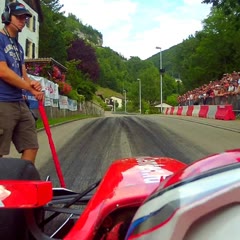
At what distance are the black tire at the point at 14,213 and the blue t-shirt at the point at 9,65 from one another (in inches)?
53.2

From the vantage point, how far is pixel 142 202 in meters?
1.73

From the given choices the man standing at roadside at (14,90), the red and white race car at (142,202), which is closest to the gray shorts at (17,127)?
the man standing at roadside at (14,90)

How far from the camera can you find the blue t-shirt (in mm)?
3752

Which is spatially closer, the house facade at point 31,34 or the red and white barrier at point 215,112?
the red and white barrier at point 215,112

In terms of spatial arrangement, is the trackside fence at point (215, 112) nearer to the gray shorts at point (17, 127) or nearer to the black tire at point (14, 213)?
the gray shorts at point (17, 127)

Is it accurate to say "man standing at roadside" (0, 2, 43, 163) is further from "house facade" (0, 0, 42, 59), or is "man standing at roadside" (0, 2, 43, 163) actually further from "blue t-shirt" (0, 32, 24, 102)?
"house facade" (0, 0, 42, 59)

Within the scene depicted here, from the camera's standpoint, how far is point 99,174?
266 inches

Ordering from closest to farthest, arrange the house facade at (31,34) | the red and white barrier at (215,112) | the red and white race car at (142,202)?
the red and white race car at (142,202)
the red and white barrier at (215,112)
the house facade at (31,34)

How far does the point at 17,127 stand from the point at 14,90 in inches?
12.2

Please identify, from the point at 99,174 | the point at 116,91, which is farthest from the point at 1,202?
the point at 116,91

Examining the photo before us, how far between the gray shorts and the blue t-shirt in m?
0.05

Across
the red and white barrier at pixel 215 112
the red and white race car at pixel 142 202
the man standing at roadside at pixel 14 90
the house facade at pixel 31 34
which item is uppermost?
the house facade at pixel 31 34

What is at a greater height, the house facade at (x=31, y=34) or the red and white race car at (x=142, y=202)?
the house facade at (x=31, y=34)

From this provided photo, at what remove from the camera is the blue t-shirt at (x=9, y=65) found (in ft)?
12.3
